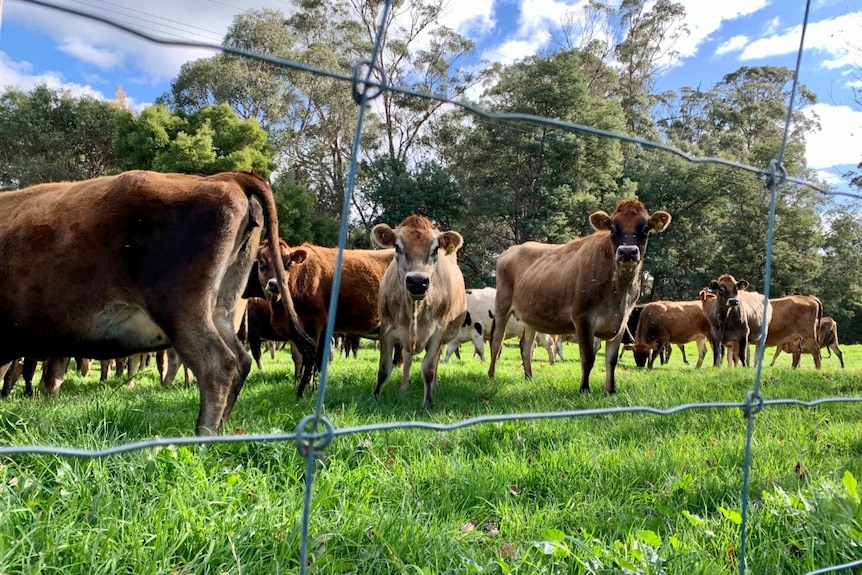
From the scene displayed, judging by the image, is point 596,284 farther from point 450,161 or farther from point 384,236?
point 450,161

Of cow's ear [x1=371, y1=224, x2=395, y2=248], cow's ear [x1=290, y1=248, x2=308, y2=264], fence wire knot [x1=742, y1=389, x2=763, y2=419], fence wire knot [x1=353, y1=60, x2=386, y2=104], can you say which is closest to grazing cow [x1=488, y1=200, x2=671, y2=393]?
cow's ear [x1=371, y1=224, x2=395, y2=248]

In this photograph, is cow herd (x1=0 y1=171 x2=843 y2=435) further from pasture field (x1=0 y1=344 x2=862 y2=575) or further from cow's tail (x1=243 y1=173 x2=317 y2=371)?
pasture field (x1=0 y1=344 x2=862 y2=575)

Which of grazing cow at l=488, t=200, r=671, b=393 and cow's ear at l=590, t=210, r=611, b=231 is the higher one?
cow's ear at l=590, t=210, r=611, b=231

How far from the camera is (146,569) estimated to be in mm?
1707

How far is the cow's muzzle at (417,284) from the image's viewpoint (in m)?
5.27

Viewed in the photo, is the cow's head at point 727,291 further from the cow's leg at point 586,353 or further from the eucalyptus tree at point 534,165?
the eucalyptus tree at point 534,165

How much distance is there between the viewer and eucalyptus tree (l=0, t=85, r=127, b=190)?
23016mm

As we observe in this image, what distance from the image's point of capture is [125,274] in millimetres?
3340

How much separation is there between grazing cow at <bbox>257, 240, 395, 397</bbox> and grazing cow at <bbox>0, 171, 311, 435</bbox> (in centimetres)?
372

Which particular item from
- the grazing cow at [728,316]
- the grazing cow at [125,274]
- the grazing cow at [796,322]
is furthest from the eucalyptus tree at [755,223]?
the grazing cow at [125,274]

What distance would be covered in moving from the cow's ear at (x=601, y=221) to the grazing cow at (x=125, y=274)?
15.0 feet

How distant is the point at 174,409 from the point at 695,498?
11.3ft

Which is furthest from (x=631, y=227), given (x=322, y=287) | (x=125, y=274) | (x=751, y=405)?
(x=125, y=274)

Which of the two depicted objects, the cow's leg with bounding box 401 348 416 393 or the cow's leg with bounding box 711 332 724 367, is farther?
the cow's leg with bounding box 711 332 724 367
